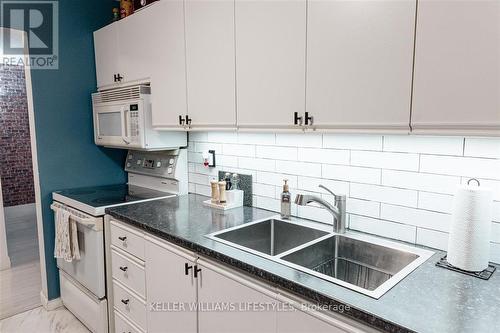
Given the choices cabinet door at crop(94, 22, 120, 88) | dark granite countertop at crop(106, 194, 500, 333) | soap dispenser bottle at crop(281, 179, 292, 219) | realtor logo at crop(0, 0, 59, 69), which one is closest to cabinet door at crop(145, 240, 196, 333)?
dark granite countertop at crop(106, 194, 500, 333)

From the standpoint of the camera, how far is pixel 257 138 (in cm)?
211

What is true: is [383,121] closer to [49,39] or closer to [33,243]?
[49,39]

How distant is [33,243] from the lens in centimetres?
421

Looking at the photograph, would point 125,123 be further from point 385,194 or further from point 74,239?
point 385,194

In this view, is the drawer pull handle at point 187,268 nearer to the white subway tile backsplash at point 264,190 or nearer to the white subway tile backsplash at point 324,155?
the white subway tile backsplash at point 264,190

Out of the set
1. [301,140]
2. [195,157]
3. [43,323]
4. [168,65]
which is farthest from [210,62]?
[43,323]

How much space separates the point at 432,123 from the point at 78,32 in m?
2.70

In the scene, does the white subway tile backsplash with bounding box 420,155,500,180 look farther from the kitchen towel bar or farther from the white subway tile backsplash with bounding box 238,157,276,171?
the kitchen towel bar

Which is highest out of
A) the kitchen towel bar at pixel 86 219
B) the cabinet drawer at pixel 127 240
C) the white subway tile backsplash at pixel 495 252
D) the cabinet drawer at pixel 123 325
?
the white subway tile backsplash at pixel 495 252

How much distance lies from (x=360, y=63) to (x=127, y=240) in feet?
5.13

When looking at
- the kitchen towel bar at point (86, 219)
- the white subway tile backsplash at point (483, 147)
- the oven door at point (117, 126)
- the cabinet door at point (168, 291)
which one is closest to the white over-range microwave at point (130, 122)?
the oven door at point (117, 126)

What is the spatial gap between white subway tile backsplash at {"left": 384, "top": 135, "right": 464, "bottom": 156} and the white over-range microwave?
1.52 meters

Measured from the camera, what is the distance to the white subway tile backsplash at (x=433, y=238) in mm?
1415

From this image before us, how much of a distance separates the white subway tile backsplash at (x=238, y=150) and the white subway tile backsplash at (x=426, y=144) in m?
0.86
